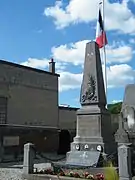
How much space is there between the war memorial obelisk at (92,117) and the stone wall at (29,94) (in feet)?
38.0

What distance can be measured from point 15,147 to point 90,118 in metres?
11.0

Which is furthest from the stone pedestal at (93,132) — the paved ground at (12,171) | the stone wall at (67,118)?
the stone wall at (67,118)

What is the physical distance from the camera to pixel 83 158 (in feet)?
42.9

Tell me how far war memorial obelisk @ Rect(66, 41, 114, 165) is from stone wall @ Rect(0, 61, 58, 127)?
455 inches

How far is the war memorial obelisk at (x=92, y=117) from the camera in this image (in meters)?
13.7

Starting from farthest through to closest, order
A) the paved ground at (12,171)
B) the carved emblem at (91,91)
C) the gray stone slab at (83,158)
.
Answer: the carved emblem at (91,91)
the gray stone slab at (83,158)
the paved ground at (12,171)

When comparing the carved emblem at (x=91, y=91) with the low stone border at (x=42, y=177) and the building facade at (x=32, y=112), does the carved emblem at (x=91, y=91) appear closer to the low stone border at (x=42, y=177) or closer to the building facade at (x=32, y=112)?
the low stone border at (x=42, y=177)

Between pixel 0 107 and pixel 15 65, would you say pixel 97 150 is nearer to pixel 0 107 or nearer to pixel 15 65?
pixel 0 107

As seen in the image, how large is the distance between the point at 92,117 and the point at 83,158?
205cm

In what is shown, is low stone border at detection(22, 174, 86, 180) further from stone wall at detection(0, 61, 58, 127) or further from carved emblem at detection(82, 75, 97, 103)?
stone wall at detection(0, 61, 58, 127)

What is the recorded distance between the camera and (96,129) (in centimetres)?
1401

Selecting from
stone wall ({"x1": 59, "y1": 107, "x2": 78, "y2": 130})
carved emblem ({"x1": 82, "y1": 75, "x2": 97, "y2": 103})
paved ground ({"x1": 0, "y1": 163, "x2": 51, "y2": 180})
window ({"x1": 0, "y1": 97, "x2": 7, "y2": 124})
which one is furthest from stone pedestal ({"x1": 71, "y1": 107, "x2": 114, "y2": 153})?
stone wall ({"x1": 59, "y1": 107, "x2": 78, "y2": 130})

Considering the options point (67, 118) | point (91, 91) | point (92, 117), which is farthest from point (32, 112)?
point (92, 117)

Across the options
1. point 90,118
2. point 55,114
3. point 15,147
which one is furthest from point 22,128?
point 90,118
